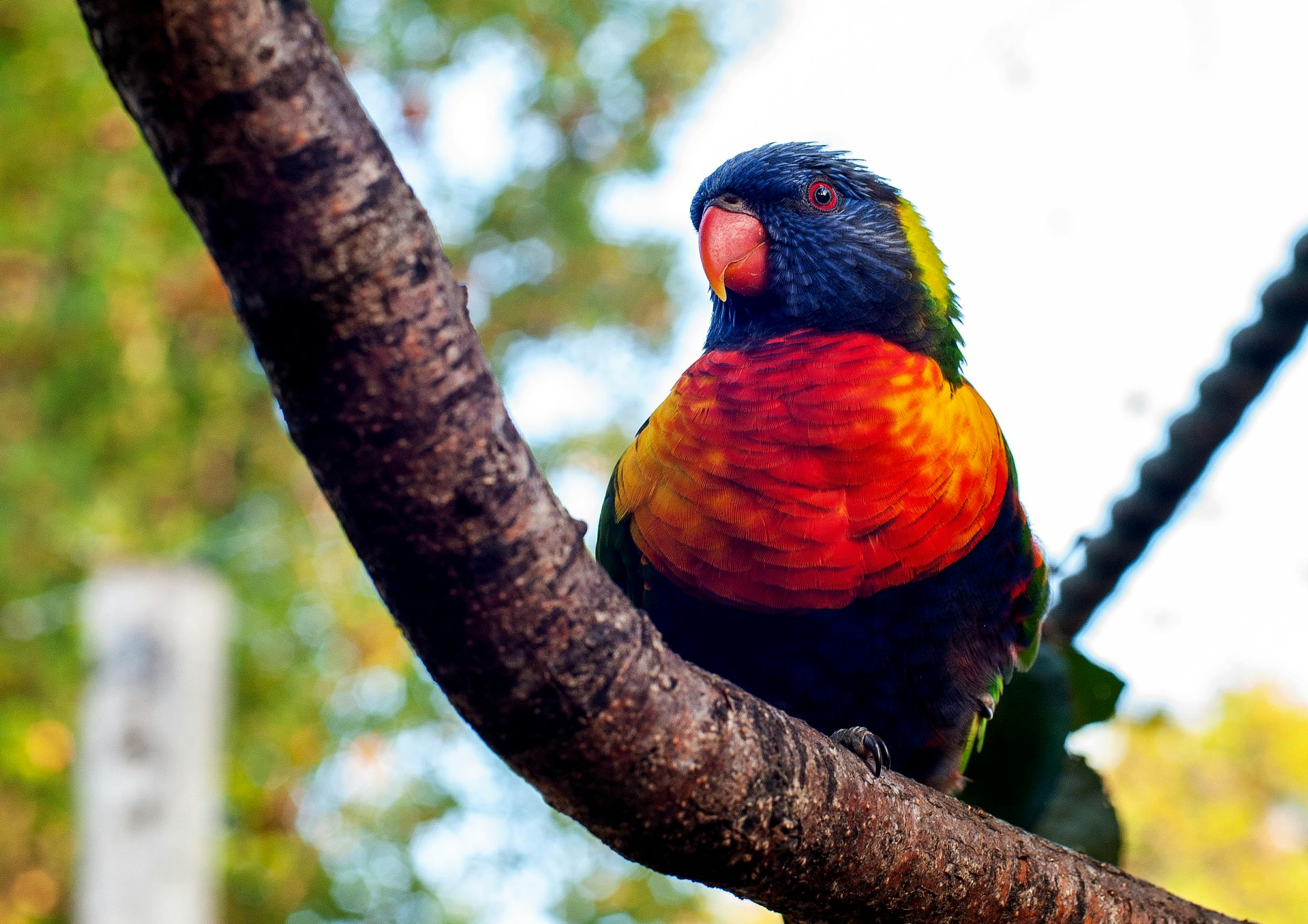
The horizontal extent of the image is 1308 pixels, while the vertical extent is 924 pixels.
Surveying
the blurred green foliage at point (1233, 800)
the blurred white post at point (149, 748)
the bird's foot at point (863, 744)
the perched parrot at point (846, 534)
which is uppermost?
the perched parrot at point (846, 534)

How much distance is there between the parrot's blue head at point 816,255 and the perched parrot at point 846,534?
0.04ft

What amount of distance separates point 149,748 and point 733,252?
3.70 meters

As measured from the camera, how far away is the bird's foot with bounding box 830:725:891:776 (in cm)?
136

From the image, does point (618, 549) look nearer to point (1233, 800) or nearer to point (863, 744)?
point (863, 744)

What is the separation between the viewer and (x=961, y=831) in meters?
1.22

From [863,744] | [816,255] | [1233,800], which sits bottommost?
[1233,800]

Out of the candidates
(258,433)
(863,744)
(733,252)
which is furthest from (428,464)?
(258,433)

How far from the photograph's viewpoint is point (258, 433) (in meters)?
6.77

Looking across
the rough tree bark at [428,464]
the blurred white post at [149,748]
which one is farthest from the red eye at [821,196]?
the blurred white post at [149,748]

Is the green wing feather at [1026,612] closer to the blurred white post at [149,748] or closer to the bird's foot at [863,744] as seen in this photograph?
the bird's foot at [863,744]

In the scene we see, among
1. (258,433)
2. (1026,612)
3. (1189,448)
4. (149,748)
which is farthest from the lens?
(258,433)

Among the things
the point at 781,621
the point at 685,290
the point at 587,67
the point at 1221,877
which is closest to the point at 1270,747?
the point at 1221,877

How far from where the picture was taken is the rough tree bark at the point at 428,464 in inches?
24.5

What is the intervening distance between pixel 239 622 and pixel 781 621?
5.21 m
